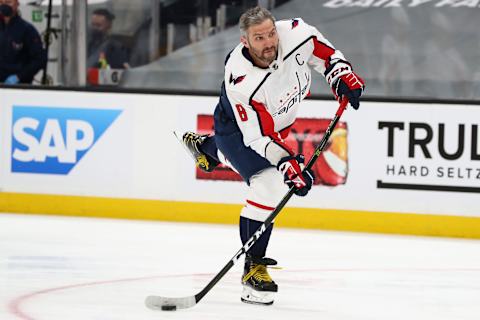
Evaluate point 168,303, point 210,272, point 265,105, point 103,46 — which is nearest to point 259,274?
point 168,303

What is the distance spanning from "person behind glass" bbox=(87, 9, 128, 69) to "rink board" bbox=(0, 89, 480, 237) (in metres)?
0.33

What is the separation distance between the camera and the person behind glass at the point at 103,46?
23.8 feet

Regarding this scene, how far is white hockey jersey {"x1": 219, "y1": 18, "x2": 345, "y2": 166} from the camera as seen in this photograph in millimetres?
4230

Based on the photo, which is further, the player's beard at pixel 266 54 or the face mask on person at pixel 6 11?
the face mask on person at pixel 6 11

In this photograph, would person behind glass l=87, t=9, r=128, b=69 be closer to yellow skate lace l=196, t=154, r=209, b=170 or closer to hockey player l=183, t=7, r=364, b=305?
yellow skate lace l=196, t=154, r=209, b=170

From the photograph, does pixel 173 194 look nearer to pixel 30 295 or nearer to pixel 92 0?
pixel 92 0

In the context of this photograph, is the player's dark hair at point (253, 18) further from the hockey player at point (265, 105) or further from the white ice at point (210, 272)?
the white ice at point (210, 272)

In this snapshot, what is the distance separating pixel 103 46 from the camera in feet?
24.0

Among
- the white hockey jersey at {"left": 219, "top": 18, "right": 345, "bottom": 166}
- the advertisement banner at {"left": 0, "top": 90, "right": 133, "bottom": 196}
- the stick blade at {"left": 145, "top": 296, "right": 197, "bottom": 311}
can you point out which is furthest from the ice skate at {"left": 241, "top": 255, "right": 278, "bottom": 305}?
the advertisement banner at {"left": 0, "top": 90, "right": 133, "bottom": 196}

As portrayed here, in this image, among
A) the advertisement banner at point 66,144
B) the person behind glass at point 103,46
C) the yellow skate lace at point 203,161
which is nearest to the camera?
the yellow skate lace at point 203,161

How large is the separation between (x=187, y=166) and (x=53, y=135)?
0.84 m

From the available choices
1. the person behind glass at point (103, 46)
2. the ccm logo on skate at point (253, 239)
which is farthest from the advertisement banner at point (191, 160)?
the ccm logo on skate at point (253, 239)

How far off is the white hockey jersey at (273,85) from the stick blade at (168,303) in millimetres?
582

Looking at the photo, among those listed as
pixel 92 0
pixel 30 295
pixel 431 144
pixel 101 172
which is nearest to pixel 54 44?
pixel 92 0
